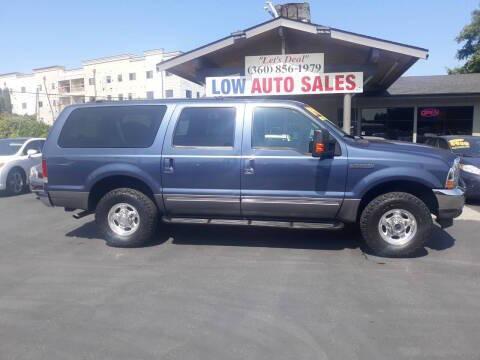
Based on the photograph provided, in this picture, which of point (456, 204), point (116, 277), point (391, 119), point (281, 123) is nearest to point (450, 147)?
point (456, 204)

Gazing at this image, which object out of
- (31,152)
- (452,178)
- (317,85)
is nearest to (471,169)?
(317,85)

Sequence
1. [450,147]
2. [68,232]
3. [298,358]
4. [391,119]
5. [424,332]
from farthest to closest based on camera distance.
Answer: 1. [391,119]
2. [450,147]
3. [68,232]
4. [424,332]
5. [298,358]

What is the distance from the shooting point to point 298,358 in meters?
3.22

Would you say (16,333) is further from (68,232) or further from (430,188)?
(430,188)

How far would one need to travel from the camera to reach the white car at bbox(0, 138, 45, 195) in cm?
1114

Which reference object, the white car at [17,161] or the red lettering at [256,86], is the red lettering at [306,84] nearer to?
the red lettering at [256,86]

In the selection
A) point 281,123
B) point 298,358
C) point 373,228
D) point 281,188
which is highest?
point 281,123

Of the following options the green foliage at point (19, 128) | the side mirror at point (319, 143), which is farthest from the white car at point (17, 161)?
the green foliage at point (19, 128)

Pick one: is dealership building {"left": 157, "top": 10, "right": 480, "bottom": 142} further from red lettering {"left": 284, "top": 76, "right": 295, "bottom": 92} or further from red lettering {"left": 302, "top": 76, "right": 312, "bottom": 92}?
red lettering {"left": 284, "top": 76, "right": 295, "bottom": 92}

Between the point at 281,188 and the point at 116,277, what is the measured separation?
228 cm

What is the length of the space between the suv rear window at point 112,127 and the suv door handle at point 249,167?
136 cm

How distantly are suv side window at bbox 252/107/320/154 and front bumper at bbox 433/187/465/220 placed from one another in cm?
172

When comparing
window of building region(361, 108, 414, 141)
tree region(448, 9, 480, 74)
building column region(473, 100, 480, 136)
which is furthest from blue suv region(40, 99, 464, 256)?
tree region(448, 9, 480, 74)

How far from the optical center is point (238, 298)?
14.2 feet
